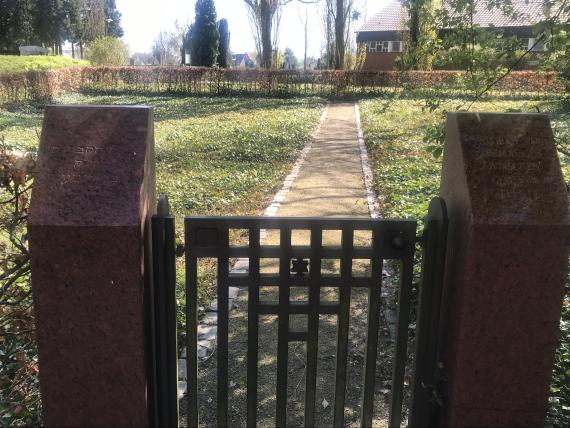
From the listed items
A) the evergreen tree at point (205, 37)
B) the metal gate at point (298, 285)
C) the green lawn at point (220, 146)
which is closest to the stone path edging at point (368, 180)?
the green lawn at point (220, 146)

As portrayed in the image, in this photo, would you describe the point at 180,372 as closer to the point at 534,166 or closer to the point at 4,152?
the point at 4,152

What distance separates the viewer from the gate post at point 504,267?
2172mm

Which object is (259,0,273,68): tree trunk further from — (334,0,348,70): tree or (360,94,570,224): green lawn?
(360,94,570,224): green lawn

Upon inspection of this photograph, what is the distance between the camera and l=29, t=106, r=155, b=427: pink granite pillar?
6.88ft

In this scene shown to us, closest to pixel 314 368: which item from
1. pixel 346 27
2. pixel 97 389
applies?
pixel 97 389

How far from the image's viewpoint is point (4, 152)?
286 centimetres

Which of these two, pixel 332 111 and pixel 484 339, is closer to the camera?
pixel 484 339

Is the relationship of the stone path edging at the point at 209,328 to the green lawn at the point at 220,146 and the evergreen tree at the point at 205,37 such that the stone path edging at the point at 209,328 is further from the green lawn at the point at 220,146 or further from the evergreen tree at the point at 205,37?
the evergreen tree at the point at 205,37

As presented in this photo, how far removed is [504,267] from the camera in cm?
221

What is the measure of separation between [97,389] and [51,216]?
2.41 feet

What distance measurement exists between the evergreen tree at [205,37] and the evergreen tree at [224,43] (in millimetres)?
2506

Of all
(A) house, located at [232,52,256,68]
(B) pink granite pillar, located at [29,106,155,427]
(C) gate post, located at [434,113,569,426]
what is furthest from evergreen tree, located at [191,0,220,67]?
(C) gate post, located at [434,113,569,426]

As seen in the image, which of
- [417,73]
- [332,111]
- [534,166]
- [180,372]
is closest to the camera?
[534,166]

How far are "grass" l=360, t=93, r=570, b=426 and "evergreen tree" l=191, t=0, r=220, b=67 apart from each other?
25809 mm
